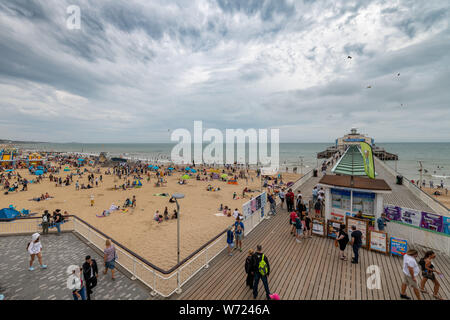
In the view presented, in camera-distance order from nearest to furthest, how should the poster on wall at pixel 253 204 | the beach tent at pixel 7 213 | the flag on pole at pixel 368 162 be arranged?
1. the flag on pole at pixel 368 162
2. the poster on wall at pixel 253 204
3. the beach tent at pixel 7 213

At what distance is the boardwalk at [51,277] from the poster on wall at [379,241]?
8327 millimetres

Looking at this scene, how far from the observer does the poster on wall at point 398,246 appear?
7.26 m

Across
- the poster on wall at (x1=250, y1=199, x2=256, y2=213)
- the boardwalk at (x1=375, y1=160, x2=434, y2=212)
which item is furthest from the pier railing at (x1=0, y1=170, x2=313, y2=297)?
the boardwalk at (x1=375, y1=160, x2=434, y2=212)

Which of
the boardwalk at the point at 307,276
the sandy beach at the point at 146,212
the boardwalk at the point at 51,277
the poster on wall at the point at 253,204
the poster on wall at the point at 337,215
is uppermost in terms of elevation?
the poster on wall at the point at 253,204

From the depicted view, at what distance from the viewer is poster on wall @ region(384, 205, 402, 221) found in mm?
9562

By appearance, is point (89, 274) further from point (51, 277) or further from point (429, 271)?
point (429, 271)

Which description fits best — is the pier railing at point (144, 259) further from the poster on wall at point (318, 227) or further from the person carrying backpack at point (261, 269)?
the poster on wall at point (318, 227)

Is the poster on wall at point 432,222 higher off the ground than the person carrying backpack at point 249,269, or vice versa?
the poster on wall at point 432,222

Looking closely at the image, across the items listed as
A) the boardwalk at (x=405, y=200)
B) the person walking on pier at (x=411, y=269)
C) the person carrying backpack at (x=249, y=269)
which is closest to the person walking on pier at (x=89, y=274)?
the person carrying backpack at (x=249, y=269)

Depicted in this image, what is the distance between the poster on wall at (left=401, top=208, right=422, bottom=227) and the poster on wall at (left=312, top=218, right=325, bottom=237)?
13.0ft

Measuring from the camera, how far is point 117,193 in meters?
24.6

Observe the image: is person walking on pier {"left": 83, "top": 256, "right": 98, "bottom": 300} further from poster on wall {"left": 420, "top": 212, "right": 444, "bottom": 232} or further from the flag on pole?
poster on wall {"left": 420, "top": 212, "right": 444, "bottom": 232}
